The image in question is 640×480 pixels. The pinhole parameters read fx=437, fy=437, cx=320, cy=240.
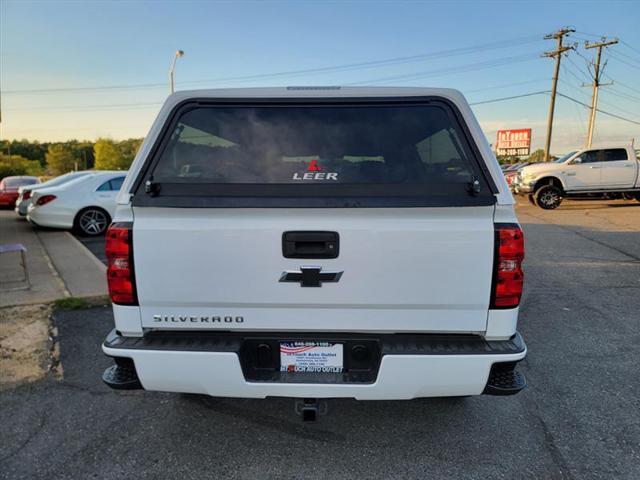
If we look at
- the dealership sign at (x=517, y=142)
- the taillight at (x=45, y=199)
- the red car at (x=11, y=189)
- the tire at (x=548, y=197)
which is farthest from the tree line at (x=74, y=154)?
the tire at (x=548, y=197)

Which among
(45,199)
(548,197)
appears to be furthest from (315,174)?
(548,197)

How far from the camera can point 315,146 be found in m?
2.48

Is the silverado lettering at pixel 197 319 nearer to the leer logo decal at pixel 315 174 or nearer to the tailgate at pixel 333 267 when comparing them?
the tailgate at pixel 333 267

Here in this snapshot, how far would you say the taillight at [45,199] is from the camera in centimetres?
1066

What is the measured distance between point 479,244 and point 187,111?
1.75 meters

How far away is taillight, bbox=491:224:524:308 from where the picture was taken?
2154 mm

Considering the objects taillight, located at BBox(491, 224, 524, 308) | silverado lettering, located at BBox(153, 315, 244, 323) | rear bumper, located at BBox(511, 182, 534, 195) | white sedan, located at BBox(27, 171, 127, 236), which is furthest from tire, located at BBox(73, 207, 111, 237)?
rear bumper, located at BBox(511, 182, 534, 195)

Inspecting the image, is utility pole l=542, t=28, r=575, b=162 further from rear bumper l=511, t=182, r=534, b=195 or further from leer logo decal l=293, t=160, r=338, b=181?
leer logo decal l=293, t=160, r=338, b=181

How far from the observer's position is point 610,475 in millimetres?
2439

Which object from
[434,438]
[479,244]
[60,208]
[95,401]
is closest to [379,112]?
[479,244]

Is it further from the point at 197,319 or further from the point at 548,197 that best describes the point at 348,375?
the point at 548,197

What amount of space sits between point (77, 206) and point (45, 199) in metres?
0.79

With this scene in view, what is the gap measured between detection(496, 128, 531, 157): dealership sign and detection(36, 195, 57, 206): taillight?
49613 millimetres

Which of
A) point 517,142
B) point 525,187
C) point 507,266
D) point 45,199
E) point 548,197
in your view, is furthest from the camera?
point 517,142
